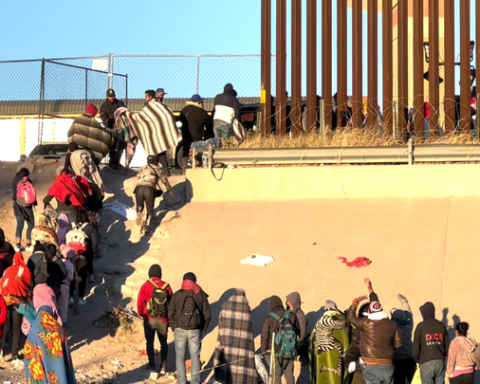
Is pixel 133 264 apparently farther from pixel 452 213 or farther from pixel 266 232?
pixel 452 213

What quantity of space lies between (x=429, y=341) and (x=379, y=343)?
0.62 metres

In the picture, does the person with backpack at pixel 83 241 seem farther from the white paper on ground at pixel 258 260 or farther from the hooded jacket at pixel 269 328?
the hooded jacket at pixel 269 328

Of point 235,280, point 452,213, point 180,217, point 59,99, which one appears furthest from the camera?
point 59,99

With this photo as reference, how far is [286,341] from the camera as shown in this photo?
12008mm

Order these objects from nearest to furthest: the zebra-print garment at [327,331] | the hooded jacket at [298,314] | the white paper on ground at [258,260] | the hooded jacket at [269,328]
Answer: the zebra-print garment at [327,331]
the hooded jacket at [269,328]
the hooded jacket at [298,314]
the white paper on ground at [258,260]

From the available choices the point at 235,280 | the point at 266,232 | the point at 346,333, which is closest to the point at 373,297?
the point at 346,333

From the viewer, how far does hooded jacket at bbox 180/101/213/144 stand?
64.7 ft

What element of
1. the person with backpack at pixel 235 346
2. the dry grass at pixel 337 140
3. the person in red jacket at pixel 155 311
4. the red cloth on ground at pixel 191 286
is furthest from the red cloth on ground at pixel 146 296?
the dry grass at pixel 337 140

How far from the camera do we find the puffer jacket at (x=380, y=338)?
37.4 ft

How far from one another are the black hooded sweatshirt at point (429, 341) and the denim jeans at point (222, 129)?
8743mm

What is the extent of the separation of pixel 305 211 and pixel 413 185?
197 cm

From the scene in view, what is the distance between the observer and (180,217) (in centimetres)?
1752

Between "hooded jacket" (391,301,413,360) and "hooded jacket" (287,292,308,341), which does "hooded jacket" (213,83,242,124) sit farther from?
"hooded jacket" (391,301,413,360)

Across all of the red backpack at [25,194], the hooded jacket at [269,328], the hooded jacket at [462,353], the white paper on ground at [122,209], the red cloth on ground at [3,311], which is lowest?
the hooded jacket at [462,353]
